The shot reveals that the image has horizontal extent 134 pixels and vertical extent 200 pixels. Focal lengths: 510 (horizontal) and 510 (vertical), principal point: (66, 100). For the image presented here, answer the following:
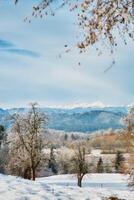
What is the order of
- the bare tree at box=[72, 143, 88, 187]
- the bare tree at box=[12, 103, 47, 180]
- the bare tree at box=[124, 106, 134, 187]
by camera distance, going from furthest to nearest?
the bare tree at box=[72, 143, 88, 187] → the bare tree at box=[12, 103, 47, 180] → the bare tree at box=[124, 106, 134, 187]

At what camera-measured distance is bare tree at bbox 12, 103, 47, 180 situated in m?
56.8

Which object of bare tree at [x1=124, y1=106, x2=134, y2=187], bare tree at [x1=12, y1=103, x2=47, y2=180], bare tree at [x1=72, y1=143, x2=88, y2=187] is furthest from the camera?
bare tree at [x1=72, y1=143, x2=88, y2=187]

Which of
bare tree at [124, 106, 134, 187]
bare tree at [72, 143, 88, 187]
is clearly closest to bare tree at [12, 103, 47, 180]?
bare tree at [72, 143, 88, 187]

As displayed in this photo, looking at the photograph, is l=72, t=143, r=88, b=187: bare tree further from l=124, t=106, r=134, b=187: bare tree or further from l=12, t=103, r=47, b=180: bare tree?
l=124, t=106, r=134, b=187: bare tree

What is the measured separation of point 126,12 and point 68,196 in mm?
8324

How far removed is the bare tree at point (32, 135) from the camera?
56812 millimetres

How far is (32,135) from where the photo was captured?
5678cm

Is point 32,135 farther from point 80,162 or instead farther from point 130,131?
point 130,131

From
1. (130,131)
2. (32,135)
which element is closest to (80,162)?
(32,135)

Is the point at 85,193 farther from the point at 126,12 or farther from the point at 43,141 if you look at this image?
the point at 43,141

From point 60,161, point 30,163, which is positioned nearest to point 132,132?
point 30,163

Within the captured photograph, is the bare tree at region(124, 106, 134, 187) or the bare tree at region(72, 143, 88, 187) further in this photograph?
the bare tree at region(72, 143, 88, 187)

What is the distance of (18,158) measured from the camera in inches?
2399

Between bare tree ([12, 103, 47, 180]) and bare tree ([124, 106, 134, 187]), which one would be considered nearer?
bare tree ([124, 106, 134, 187])
